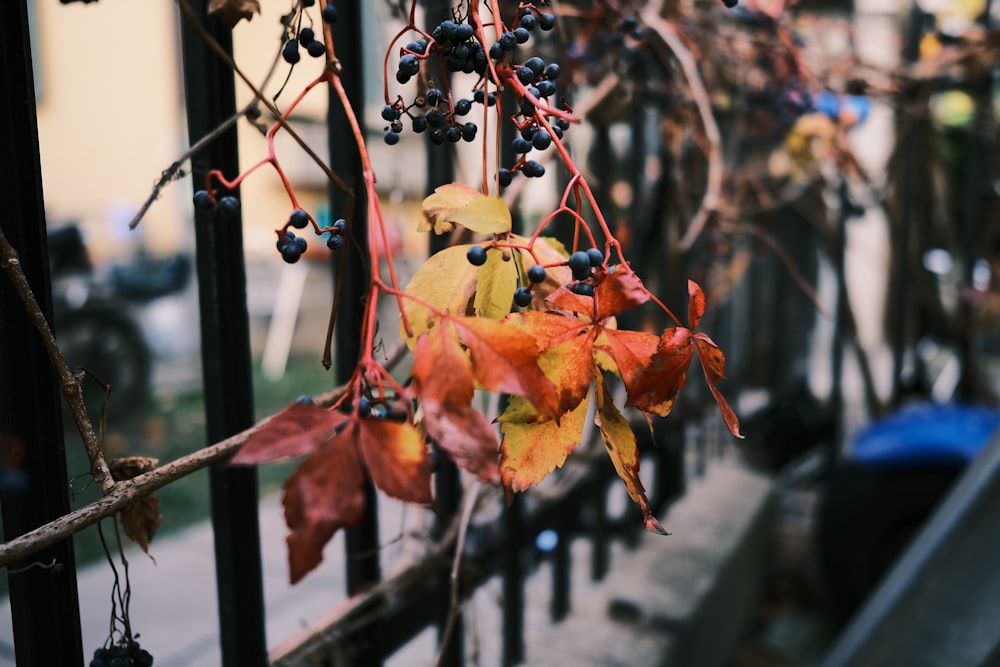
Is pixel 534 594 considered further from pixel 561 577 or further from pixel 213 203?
pixel 213 203

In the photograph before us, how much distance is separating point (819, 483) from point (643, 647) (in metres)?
2.16

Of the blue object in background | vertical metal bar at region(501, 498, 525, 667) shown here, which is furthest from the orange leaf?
the blue object in background

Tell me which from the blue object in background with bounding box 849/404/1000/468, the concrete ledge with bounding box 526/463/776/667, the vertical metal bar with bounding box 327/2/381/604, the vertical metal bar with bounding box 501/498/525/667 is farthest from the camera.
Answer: the blue object in background with bounding box 849/404/1000/468

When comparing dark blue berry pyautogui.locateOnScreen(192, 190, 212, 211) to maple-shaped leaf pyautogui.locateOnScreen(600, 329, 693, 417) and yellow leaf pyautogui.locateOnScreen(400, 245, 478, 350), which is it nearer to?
yellow leaf pyautogui.locateOnScreen(400, 245, 478, 350)

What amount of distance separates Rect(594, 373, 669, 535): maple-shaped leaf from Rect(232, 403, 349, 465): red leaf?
0.74ft

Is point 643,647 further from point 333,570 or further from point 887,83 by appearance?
point 887,83

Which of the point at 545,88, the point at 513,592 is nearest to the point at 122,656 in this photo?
the point at 545,88

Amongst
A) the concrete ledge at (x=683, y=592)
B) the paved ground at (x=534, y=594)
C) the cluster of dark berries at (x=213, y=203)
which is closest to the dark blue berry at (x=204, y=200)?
the cluster of dark berries at (x=213, y=203)

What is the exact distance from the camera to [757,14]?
208 centimetres

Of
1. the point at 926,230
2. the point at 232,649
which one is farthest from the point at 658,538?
the point at 926,230

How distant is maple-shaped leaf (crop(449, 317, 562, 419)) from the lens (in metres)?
0.53

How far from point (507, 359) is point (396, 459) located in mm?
98

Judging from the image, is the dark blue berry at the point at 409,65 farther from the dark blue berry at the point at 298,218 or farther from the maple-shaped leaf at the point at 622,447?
the maple-shaped leaf at the point at 622,447

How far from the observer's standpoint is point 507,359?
0.54 metres
